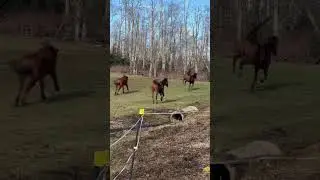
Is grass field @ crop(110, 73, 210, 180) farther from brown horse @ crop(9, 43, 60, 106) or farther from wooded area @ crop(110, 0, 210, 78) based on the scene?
brown horse @ crop(9, 43, 60, 106)

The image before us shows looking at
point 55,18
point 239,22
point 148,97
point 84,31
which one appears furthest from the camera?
point 148,97

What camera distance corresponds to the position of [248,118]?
4.02m

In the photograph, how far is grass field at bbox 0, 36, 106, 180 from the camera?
3.40m

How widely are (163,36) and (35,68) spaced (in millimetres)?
1230

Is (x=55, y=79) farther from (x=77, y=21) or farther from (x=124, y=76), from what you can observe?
(x=124, y=76)

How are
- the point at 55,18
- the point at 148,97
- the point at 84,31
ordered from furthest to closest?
the point at 148,97 < the point at 84,31 < the point at 55,18

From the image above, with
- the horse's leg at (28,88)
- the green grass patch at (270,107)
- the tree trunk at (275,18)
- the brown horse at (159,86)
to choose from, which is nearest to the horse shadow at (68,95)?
the horse's leg at (28,88)

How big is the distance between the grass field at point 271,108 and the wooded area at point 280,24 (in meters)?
0.12

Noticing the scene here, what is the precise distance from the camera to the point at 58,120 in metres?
3.59

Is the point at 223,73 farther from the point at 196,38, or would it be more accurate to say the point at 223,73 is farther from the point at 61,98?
the point at 61,98

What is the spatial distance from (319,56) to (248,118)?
0.78 metres

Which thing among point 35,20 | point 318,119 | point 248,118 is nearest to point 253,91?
point 248,118

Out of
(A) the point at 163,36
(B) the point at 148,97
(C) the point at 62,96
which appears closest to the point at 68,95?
(C) the point at 62,96

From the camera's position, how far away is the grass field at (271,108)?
3.99m
